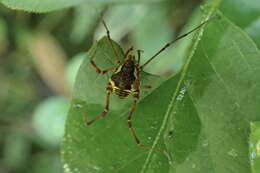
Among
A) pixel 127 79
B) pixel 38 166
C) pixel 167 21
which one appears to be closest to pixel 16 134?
pixel 38 166

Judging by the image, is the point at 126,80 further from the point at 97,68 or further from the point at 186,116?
the point at 186,116

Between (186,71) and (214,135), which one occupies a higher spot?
(186,71)

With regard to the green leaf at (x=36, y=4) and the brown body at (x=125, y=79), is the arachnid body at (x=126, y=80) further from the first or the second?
the green leaf at (x=36, y=4)

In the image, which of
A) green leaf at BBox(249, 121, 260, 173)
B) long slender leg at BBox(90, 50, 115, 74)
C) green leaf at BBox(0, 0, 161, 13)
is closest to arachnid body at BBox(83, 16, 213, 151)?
long slender leg at BBox(90, 50, 115, 74)

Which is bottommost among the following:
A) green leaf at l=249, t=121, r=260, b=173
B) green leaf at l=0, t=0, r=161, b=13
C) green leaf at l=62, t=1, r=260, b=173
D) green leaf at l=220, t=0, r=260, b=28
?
green leaf at l=249, t=121, r=260, b=173

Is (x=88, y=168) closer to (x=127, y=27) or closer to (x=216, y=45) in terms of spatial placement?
(x=216, y=45)

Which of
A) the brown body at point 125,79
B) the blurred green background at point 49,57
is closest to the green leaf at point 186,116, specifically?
the brown body at point 125,79

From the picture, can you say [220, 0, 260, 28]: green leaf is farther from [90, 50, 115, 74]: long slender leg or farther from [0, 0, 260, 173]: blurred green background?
[0, 0, 260, 173]: blurred green background
